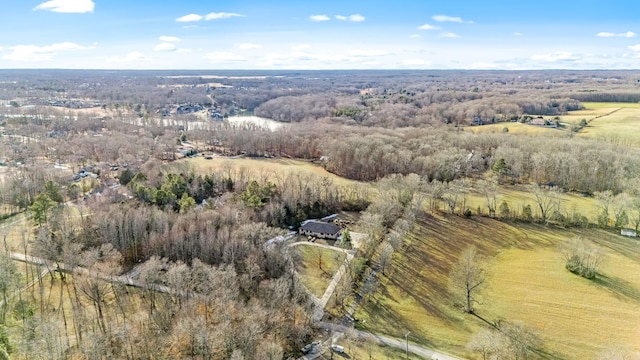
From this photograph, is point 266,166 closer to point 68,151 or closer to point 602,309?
point 68,151

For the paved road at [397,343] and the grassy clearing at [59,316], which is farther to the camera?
the paved road at [397,343]

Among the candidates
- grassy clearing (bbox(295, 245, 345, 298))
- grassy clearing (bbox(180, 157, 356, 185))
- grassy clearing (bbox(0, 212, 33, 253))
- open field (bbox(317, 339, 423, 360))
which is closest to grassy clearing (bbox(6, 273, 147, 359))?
grassy clearing (bbox(0, 212, 33, 253))

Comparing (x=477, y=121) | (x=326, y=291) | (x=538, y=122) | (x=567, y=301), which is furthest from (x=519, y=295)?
(x=477, y=121)

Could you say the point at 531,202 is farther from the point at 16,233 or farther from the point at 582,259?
the point at 16,233

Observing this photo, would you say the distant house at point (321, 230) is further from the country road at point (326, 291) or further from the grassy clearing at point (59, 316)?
the grassy clearing at point (59, 316)

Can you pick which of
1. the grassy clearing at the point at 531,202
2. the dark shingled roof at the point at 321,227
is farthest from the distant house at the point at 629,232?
the dark shingled roof at the point at 321,227

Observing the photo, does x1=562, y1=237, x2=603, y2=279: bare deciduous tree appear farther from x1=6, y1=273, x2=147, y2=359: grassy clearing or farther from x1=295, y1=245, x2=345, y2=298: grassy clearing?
x1=6, y1=273, x2=147, y2=359: grassy clearing
